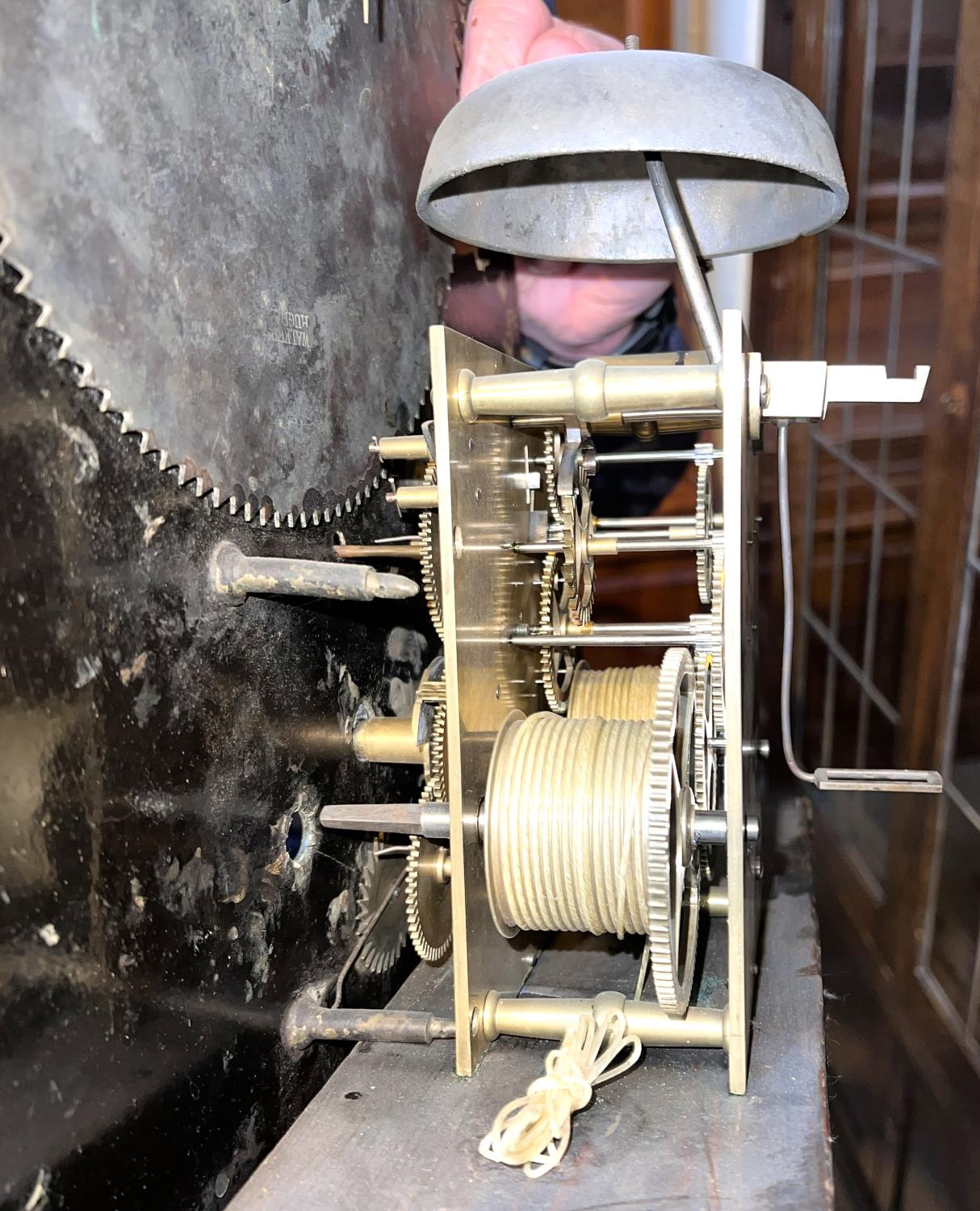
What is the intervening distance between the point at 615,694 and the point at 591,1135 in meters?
0.56

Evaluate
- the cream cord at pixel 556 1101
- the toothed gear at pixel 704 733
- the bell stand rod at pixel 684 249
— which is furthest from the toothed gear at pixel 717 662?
the cream cord at pixel 556 1101

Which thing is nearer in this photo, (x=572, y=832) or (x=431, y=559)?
(x=572, y=832)

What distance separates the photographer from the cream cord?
78cm

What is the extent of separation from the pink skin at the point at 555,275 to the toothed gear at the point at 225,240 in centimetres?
15

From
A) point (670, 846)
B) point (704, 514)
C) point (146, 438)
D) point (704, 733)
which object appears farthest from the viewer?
point (704, 514)

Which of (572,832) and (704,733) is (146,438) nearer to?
(572,832)

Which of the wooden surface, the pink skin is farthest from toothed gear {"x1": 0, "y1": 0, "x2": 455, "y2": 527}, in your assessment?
the wooden surface

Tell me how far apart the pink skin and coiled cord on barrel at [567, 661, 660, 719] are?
0.59 meters

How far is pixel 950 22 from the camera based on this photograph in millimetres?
1534

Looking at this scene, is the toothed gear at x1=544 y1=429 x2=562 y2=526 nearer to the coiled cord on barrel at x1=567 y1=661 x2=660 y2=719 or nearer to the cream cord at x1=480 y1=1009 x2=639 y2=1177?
the coiled cord on barrel at x1=567 y1=661 x2=660 y2=719

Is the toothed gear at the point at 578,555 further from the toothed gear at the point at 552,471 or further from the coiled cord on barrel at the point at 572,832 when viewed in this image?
the coiled cord on barrel at the point at 572,832

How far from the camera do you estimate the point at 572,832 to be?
91cm

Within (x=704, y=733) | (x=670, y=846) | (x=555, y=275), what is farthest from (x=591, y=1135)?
(x=555, y=275)

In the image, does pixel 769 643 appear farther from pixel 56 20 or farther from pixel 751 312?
pixel 56 20
